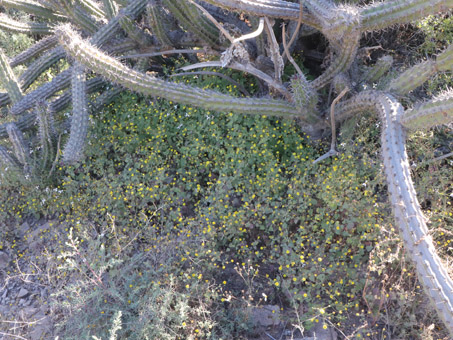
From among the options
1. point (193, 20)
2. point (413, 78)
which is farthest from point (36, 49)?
point (413, 78)

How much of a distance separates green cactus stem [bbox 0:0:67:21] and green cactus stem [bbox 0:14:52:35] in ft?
0.47

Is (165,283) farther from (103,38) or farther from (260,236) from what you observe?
(103,38)

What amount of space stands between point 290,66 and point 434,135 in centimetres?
173

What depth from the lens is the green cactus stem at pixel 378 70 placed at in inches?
156

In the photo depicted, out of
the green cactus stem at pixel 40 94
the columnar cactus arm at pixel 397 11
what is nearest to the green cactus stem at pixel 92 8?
the green cactus stem at pixel 40 94

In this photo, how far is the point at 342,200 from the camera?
12.4ft

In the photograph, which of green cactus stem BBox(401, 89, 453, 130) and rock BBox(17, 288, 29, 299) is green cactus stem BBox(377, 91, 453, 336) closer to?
green cactus stem BBox(401, 89, 453, 130)

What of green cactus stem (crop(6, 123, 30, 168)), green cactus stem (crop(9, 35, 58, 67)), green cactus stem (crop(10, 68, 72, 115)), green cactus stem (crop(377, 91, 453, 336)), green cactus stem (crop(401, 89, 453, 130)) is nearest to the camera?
green cactus stem (crop(377, 91, 453, 336))

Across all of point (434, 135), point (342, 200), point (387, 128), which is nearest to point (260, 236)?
point (342, 200)

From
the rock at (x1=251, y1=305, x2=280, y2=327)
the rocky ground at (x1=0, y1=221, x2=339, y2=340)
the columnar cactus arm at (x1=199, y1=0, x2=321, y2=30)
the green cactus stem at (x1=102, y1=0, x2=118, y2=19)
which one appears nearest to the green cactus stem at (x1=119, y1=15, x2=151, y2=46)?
the green cactus stem at (x1=102, y1=0, x2=118, y2=19)

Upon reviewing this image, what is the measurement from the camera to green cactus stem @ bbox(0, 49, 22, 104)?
4.85 metres

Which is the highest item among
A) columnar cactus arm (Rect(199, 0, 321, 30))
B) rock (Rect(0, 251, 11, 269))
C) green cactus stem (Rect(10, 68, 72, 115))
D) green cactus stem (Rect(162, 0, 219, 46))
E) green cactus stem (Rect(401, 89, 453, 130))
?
green cactus stem (Rect(162, 0, 219, 46))

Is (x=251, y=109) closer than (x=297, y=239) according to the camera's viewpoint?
No

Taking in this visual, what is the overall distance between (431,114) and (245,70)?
170 cm
